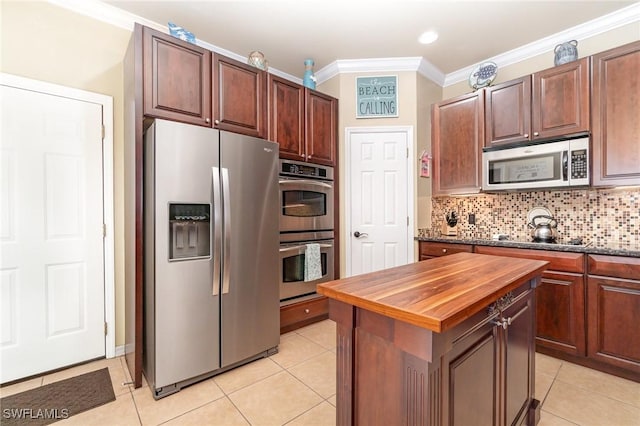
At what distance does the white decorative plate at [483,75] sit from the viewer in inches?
119

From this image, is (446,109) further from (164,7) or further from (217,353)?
(217,353)

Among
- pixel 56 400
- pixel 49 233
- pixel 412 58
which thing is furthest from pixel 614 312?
pixel 49 233

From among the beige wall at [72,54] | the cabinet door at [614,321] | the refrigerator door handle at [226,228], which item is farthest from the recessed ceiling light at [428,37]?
the beige wall at [72,54]

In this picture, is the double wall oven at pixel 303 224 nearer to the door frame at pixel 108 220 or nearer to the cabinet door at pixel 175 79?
the cabinet door at pixel 175 79

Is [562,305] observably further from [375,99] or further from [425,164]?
[375,99]

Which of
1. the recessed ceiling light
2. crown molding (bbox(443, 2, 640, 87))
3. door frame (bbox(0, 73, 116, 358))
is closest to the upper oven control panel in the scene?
door frame (bbox(0, 73, 116, 358))

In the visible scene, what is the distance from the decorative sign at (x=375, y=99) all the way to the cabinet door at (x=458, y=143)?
0.54 m

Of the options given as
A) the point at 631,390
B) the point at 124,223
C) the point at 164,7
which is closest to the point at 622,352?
the point at 631,390

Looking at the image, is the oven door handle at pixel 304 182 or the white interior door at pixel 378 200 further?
the white interior door at pixel 378 200

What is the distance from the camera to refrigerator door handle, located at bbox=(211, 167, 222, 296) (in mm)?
2008

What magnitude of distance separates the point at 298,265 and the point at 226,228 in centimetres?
97

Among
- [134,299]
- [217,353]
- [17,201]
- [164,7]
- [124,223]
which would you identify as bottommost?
[217,353]

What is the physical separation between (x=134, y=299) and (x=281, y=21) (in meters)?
2.56

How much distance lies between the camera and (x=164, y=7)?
237 centimetres
